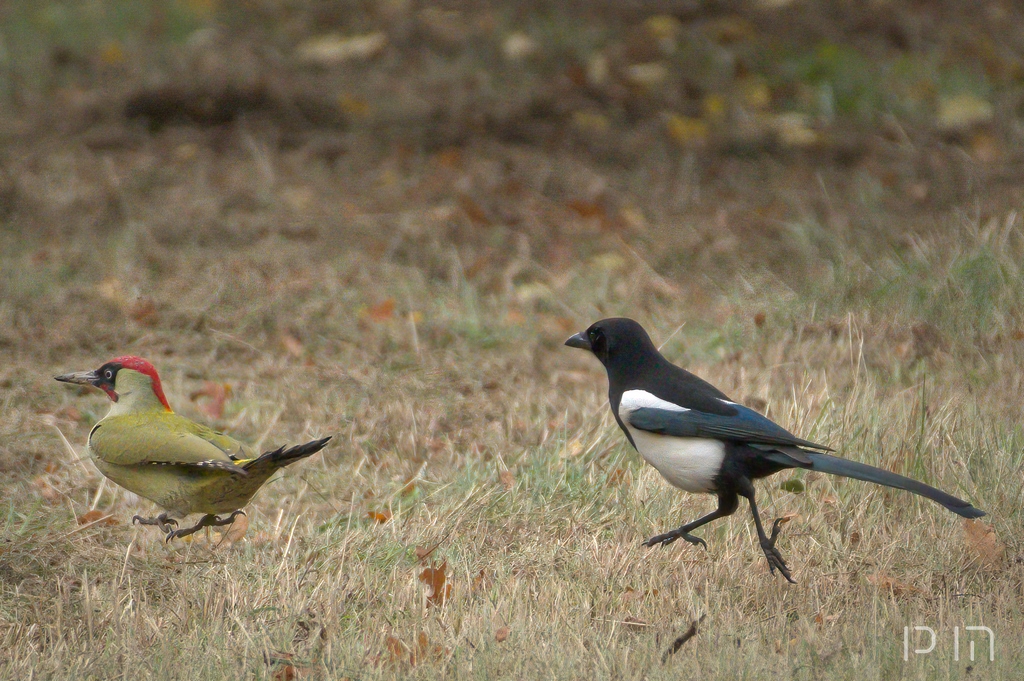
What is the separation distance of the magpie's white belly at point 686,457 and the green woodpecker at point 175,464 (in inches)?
47.9

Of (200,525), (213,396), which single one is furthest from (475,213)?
(200,525)

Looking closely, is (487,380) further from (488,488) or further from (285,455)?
(285,455)

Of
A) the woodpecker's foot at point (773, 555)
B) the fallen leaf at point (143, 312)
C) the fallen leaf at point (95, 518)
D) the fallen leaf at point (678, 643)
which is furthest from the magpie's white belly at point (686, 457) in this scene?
the fallen leaf at point (143, 312)

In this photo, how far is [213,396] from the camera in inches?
237

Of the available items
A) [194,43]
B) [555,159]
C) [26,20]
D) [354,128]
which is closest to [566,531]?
[555,159]

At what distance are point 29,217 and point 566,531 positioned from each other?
5.45 metres

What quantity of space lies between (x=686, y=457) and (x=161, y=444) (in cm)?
187

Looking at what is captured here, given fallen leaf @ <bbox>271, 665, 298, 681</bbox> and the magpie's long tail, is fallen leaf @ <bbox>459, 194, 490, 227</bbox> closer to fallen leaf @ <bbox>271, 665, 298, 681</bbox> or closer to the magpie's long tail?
the magpie's long tail

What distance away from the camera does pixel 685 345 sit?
643cm

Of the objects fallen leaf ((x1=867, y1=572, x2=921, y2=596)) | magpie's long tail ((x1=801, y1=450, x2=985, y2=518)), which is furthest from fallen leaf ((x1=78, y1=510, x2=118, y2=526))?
fallen leaf ((x1=867, y1=572, x2=921, y2=596))

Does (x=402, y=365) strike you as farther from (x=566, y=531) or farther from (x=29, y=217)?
(x=29, y=217)

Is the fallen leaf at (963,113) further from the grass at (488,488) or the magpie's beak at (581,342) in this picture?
the magpie's beak at (581,342)

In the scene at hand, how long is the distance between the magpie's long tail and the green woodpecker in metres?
1.76

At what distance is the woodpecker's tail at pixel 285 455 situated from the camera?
12.0 feet
